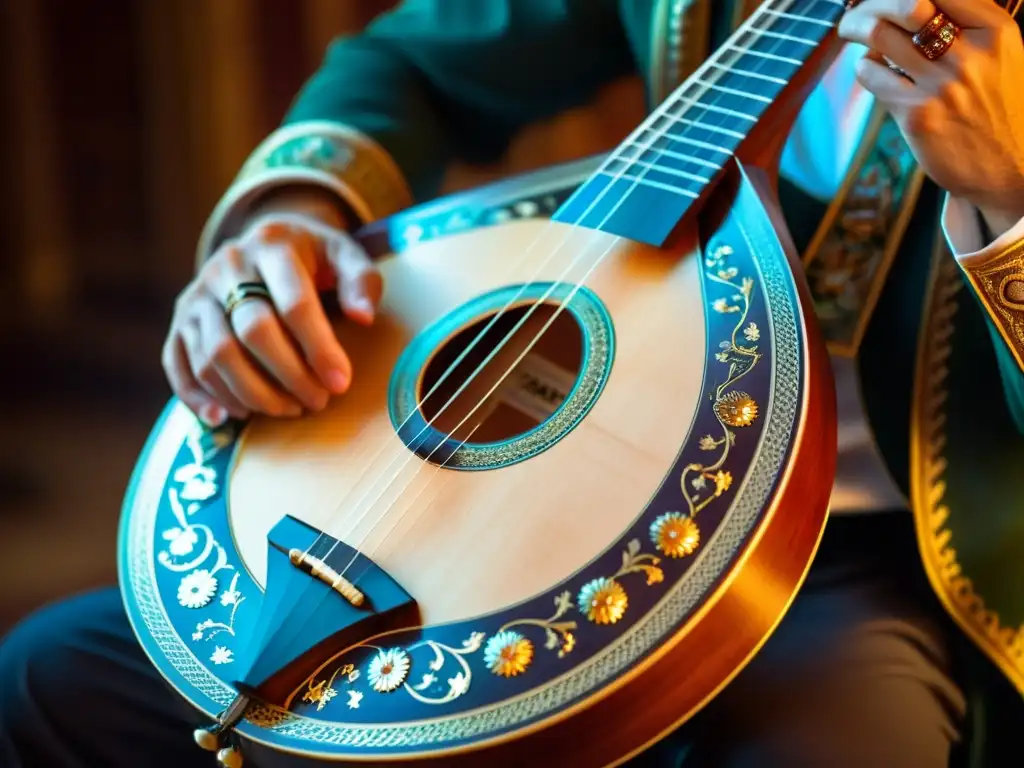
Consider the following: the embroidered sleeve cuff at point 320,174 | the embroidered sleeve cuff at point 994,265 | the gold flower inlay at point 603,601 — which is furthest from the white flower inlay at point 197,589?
the embroidered sleeve cuff at point 994,265

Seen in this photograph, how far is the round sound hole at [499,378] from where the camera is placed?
2.01ft

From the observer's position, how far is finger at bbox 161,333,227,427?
0.70 meters

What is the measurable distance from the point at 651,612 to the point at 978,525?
1.34 ft

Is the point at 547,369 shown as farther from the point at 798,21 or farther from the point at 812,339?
the point at 798,21

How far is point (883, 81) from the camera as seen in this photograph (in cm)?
62

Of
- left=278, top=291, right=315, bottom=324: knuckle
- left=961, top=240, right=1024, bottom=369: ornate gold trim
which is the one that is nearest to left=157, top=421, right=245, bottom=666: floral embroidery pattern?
left=278, top=291, right=315, bottom=324: knuckle

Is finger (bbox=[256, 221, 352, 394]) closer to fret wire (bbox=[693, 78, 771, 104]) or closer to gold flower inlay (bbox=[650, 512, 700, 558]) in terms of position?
gold flower inlay (bbox=[650, 512, 700, 558])

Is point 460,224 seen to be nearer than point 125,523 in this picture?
No

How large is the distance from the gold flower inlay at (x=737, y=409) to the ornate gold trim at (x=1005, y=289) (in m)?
0.20

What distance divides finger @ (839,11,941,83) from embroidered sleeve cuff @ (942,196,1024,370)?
0.33 feet

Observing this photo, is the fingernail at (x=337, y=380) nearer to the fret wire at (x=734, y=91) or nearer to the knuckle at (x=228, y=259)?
the knuckle at (x=228, y=259)

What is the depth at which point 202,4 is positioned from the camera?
1.32m

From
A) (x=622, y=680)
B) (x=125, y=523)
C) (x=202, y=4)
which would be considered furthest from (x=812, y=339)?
(x=202, y=4)

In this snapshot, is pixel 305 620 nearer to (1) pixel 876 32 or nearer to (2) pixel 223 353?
(2) pixel 223 353
